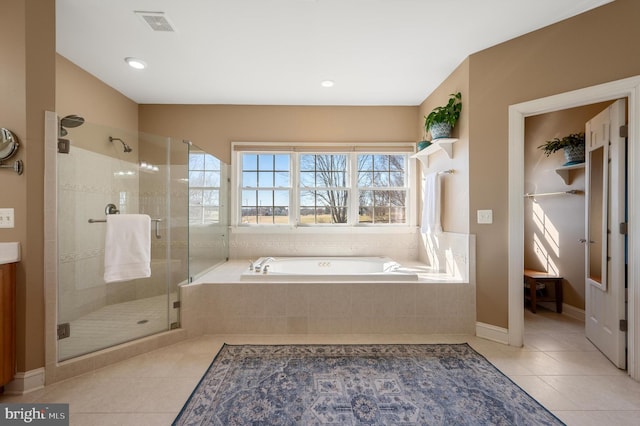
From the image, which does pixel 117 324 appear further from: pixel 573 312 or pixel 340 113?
pixel 573 312

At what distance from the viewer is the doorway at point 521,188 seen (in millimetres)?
1907

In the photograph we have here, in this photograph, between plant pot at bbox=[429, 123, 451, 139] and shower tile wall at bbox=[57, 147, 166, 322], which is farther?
plant pot at bbox=[429, 123, 451, 139]

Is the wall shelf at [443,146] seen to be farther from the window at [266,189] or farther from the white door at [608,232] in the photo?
the window at [266,189]

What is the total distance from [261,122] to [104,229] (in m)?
2.21

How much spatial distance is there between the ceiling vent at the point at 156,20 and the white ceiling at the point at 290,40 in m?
0.04

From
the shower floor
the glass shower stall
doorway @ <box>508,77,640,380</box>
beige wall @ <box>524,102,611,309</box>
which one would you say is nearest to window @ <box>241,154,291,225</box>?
the glass shower stall

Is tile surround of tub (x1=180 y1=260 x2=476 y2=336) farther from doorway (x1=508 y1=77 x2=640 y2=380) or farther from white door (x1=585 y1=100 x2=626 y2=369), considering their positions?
white door (x1=585 y1=100 x2=626 y2=369)

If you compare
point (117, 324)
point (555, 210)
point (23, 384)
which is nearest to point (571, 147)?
point (555, 210)

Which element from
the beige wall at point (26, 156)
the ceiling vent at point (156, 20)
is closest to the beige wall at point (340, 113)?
the beige wall at point (26, 156)

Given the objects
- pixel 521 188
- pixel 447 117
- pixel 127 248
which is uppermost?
pixel 447 117

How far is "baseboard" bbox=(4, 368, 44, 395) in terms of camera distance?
1.75 m

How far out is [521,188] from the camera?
2.38m

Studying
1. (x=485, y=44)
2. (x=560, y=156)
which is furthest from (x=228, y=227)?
(x=560, y=156)

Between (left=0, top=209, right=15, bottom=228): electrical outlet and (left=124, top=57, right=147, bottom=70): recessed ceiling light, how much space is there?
1.67m
